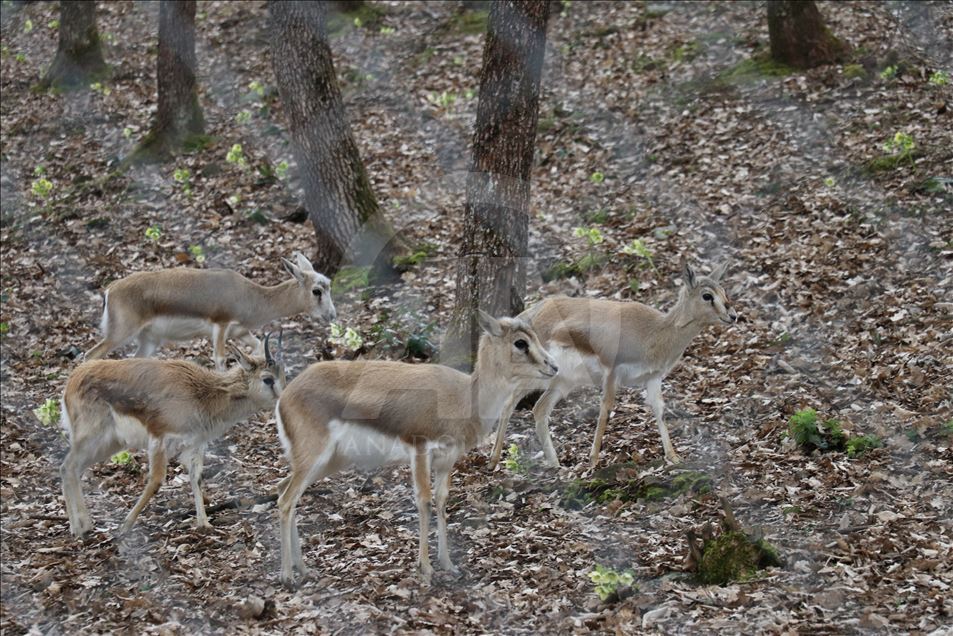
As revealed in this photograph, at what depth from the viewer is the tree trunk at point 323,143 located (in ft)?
41.4

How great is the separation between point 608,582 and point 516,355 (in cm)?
185

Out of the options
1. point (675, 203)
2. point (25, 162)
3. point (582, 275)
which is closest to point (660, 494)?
point (582, 275)

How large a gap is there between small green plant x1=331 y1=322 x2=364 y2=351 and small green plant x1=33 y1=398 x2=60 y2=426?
8.80 feet

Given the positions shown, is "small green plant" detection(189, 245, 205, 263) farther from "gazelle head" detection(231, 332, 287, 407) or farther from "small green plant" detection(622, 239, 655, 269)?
"small green plant" detection(622, 239, 655, 269)

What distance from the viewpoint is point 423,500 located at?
287 inches

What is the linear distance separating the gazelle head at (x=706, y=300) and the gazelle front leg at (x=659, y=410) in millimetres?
707

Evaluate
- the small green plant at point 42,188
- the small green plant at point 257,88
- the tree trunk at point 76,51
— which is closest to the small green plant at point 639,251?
the small green plant at point 42,188

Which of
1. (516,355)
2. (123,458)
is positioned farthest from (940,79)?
(123,458)

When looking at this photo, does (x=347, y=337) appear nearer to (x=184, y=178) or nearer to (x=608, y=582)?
(x=608, y=582)

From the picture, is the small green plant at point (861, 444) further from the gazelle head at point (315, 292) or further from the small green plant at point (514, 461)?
the gazelle head at point (315, 292)

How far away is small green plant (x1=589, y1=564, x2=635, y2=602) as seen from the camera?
21.0 feet

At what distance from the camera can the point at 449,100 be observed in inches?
669

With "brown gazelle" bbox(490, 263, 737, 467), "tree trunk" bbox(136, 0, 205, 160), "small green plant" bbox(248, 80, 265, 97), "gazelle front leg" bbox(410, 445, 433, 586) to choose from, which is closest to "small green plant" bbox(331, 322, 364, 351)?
"brown gazelle" bbox(490, 263, 737, 467)

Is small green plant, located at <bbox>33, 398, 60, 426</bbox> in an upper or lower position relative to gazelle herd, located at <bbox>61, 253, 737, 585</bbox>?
lower
